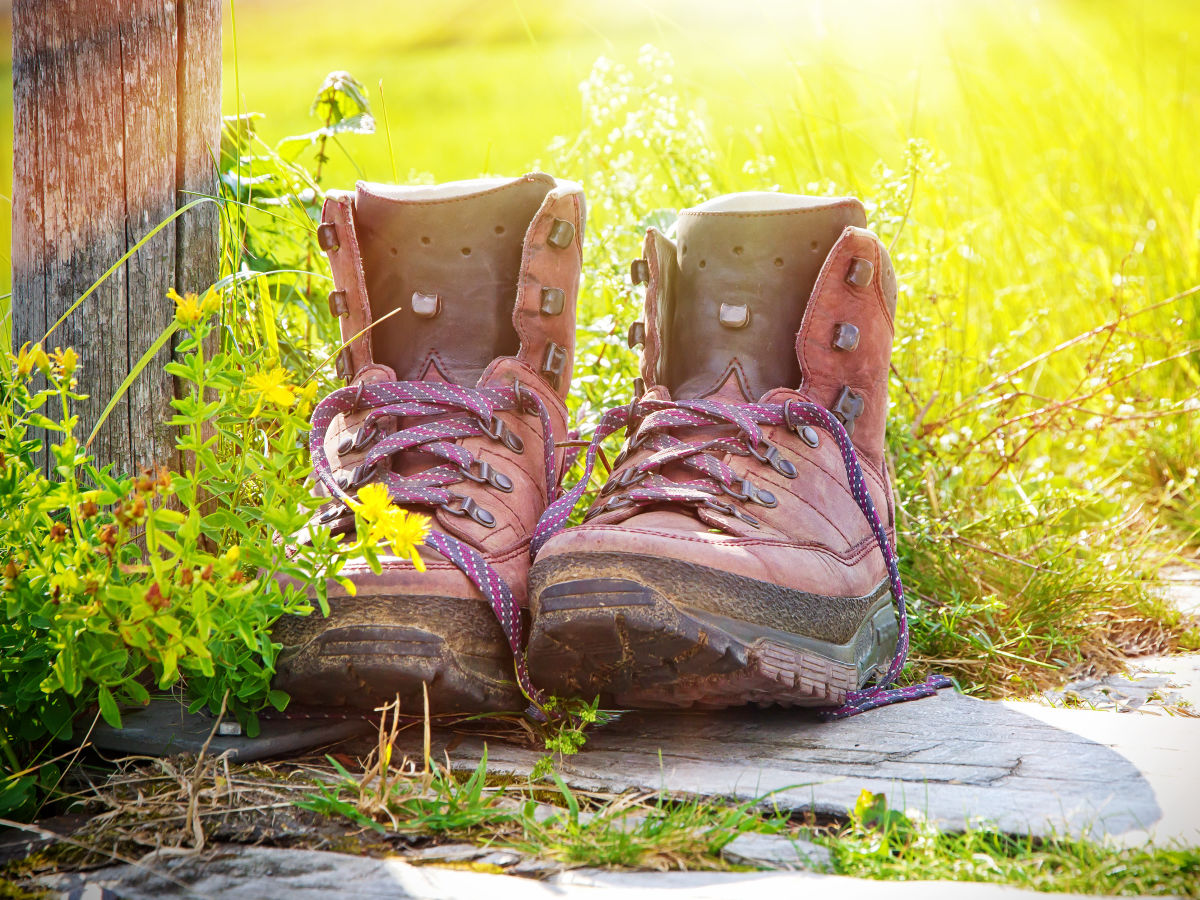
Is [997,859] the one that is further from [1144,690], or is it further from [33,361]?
[33,361]

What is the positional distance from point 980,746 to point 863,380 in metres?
0.71

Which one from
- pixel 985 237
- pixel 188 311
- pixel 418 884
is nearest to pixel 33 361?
pixel 188 311

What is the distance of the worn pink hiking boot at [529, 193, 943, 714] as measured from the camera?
1.51 m

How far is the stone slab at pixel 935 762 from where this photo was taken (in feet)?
4.48

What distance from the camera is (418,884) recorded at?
47.4 inches

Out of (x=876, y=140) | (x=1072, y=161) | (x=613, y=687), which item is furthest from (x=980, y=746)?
(x=1072, y=161)

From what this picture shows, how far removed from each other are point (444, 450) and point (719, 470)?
0.48m

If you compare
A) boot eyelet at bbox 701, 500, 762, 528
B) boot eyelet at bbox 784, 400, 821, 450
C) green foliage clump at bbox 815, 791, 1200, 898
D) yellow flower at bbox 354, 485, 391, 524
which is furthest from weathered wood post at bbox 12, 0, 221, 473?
green foliage clump at bbox 815, 791, 1200, 898

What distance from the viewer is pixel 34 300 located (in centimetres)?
188

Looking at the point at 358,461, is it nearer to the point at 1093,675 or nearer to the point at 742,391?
the point at 742,391

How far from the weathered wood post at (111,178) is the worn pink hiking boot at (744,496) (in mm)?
821

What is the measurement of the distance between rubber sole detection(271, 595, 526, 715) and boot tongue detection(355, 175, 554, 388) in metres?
0.56

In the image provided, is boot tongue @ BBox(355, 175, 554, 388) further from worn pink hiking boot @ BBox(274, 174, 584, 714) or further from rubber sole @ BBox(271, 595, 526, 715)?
rubber sole @ BBox(271, 595, 526, 715)

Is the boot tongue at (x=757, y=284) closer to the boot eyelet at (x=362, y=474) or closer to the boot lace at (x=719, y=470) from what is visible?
the boot lace at (x=719, y=470)
